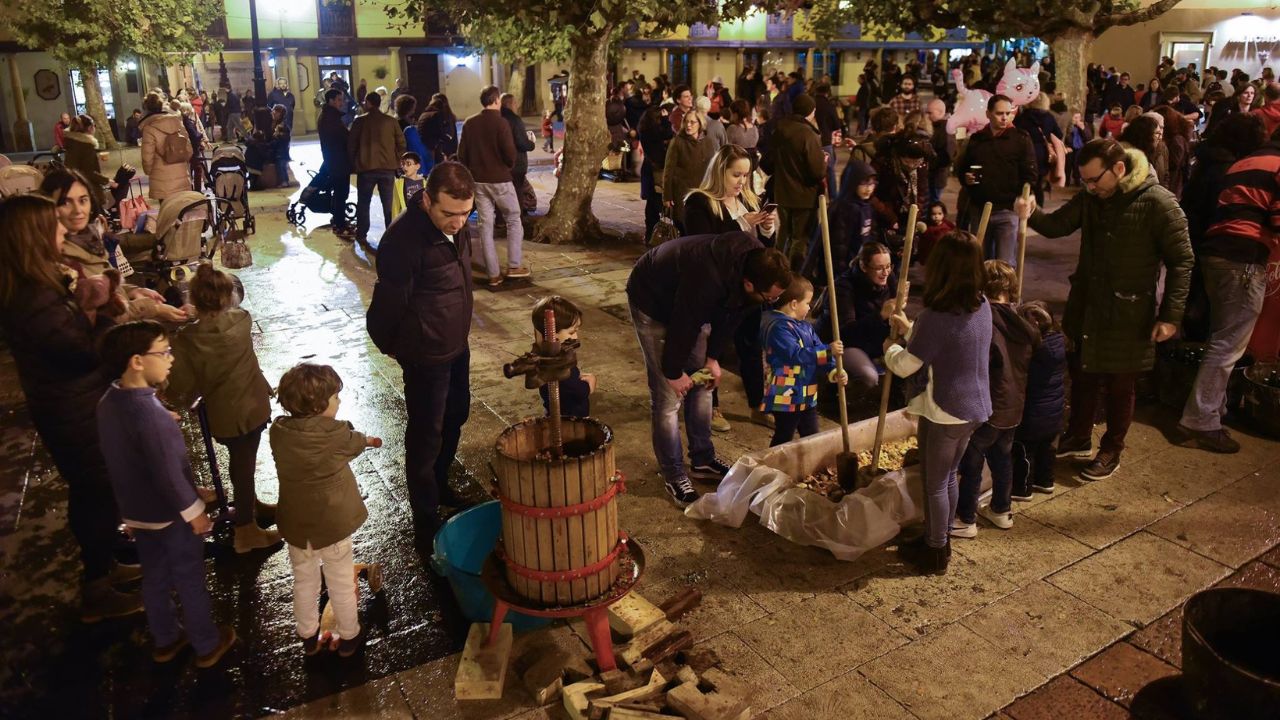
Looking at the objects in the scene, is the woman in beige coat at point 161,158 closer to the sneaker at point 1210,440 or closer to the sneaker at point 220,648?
the sneaker at point 220,648

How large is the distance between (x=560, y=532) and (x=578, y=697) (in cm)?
65

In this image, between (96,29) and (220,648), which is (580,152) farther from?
(96,29)

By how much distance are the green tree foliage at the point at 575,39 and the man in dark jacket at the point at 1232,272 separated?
264 inches

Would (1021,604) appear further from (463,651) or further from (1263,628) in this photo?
(463,651)

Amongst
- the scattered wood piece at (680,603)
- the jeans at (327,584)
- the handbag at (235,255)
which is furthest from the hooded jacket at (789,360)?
the handbag at (235,255)

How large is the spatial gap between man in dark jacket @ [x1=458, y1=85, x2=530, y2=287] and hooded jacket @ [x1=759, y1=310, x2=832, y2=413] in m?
5.22

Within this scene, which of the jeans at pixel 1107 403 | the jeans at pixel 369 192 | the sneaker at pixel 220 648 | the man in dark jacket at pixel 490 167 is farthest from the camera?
the jeans at pixel 369 192

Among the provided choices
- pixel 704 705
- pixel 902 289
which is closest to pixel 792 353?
pixel 902 289

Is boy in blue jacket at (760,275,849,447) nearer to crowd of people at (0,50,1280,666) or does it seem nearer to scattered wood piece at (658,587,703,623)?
crowd of people at (0,50,1280,666)

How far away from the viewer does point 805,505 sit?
512 centimetres

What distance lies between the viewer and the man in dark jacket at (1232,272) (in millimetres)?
6188

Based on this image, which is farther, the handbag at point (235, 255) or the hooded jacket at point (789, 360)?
the handbag at point (235, 255)

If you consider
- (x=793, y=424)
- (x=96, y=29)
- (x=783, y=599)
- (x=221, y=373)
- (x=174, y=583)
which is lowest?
(x=783, y=599)

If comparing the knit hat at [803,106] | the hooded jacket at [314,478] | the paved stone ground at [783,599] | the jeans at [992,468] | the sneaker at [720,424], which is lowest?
the paved stone ground at [783,599]
